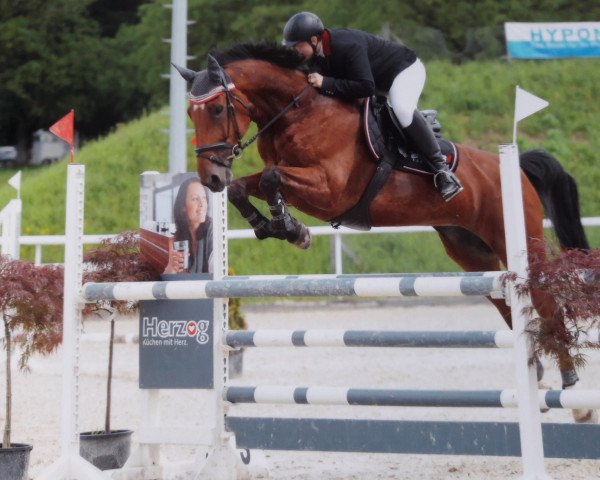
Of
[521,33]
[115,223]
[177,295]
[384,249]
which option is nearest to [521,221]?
[177,295]

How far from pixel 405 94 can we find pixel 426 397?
1.49 meters

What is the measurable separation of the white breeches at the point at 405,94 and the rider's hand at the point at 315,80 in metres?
0.35

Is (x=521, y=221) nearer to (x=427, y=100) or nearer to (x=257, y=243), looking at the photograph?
(x=257, y=243)

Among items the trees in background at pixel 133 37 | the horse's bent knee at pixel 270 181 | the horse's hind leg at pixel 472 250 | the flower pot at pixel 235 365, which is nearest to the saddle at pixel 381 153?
the horse's bent knee at pixel 270 181

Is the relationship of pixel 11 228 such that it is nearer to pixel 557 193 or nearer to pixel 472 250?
pixel 472 250

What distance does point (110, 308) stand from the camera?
434 cm

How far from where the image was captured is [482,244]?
16.6 feet

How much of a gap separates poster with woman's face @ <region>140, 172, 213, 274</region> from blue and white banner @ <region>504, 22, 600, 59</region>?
1250 cm

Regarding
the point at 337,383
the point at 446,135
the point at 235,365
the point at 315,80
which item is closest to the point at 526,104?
the point at 315,80

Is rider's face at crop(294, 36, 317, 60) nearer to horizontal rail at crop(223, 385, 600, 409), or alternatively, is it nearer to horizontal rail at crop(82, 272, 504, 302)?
horizontal rail at crop(82, 272, 504, 302)

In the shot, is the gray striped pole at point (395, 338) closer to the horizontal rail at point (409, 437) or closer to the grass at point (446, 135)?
the horizontal rail at point (409, 437)

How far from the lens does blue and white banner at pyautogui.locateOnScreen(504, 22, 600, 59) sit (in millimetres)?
15984

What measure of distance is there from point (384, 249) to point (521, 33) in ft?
16.7

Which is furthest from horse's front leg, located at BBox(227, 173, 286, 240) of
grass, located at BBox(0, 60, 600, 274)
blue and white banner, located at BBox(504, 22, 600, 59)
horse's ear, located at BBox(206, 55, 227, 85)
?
blue and white banner, located at BBox(504, 22, 600, 59)
